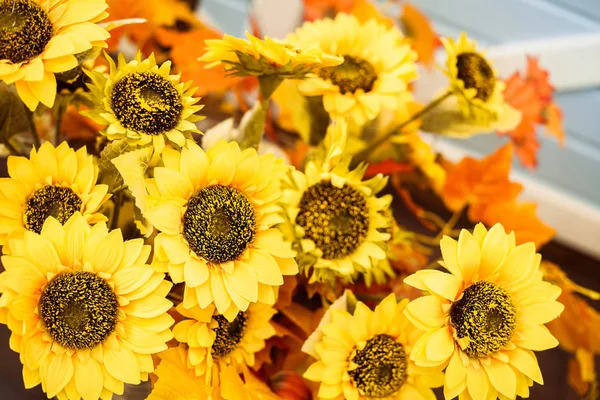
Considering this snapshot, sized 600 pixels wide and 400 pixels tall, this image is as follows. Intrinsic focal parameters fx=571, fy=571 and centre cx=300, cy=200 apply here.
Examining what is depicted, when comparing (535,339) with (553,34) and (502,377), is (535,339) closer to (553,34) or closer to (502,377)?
(502,377)

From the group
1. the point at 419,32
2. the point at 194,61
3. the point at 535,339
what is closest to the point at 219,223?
the point at 535,339

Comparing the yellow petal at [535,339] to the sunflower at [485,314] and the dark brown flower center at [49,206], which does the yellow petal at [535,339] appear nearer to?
the sunflower at [485,314]

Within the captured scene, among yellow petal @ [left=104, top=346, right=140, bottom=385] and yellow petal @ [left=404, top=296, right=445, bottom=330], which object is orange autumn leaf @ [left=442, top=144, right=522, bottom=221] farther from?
yellow petal @ [left=104, top=346, right=140, bottom=385]

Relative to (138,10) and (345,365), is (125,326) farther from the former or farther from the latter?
(138,10)

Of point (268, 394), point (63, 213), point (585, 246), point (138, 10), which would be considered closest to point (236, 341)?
point (268, 394)

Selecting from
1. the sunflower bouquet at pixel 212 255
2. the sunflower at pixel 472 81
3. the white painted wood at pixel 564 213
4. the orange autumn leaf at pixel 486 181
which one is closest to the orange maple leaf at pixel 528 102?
the orange autumn leaf at pixel 486 181

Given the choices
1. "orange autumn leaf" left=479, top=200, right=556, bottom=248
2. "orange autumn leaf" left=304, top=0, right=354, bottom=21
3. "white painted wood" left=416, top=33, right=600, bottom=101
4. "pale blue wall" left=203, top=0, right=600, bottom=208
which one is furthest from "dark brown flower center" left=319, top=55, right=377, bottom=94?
"pale blue wall" left=203, top=0, right=600, bottom=208
